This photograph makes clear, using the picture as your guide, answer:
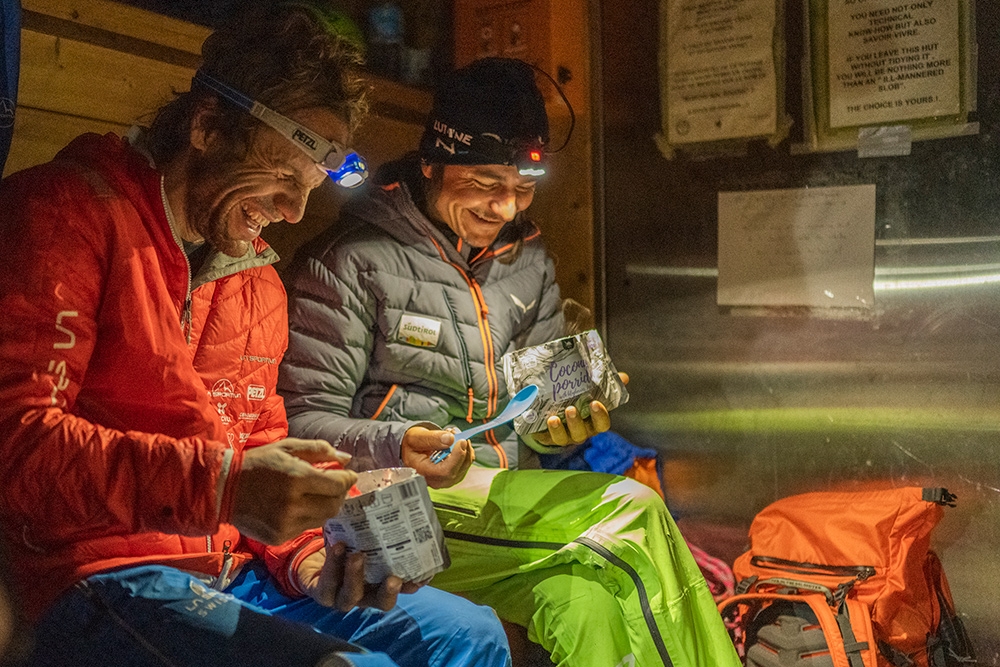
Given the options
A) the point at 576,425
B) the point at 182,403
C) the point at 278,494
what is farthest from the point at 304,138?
the point at 576,425

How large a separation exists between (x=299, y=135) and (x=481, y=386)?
30.9 inches

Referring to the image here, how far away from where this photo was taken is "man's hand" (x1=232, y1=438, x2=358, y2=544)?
1.02 metres

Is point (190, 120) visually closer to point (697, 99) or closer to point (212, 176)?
point (212, 176)

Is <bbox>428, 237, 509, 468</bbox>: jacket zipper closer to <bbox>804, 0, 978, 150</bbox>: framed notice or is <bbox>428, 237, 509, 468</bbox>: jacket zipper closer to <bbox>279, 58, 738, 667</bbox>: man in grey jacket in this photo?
<bbox>279, 58, 738, 667</bbox>: man in grey jacket

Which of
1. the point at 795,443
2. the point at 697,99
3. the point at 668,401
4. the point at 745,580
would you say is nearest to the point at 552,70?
the point at 697,99

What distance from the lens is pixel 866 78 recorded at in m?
2.07

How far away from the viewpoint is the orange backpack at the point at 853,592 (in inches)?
70.7

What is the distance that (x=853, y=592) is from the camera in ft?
6.14

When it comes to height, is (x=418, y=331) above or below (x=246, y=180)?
below

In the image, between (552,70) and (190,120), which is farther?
(552,70)

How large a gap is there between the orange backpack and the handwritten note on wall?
19.4 inches

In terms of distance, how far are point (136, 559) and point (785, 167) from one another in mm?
1707

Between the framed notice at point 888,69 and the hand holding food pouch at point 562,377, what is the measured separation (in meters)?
0.84

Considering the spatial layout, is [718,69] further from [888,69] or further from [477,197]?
[477,197]
